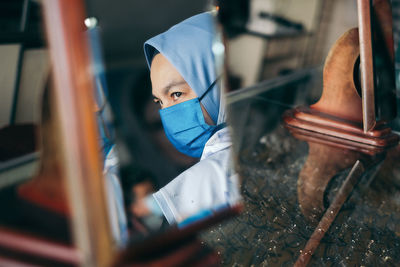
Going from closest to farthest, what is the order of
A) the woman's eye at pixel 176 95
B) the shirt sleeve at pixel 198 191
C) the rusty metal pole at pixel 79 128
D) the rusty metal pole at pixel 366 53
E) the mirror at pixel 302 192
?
the rusty metal pole at pixel 79 128 → the shirt sleeve at pixel 198 191 → the woman's eye at pixel 176 95 → the rusty metal pole at pixel 366 53 → the mirror at pixel 302 192

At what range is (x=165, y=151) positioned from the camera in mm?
562

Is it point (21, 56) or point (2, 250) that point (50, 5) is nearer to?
point (2, 250)

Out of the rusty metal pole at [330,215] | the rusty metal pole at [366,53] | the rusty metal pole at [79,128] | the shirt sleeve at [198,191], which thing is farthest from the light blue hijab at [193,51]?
the rusty metal pole at [330,215]

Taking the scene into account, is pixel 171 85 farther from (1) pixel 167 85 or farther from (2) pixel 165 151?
(2) pixel 165 151

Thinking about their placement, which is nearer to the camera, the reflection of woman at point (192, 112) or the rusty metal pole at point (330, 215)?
the reflection of woman at point (192, 112)

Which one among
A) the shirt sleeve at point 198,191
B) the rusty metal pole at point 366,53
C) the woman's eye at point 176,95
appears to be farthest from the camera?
the rusty metal pole at point 366,53

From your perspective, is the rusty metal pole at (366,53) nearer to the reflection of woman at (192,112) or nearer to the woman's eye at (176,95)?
the reflection of woman at (192,112)

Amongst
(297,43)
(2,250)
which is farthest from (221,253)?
(297,43)

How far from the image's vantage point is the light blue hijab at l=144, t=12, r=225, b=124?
0.59m

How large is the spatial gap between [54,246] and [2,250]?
94 mm

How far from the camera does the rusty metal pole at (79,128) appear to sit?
34 centimetres

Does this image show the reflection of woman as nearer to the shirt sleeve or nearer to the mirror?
the shirt sleeve

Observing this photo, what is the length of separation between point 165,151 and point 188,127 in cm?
12

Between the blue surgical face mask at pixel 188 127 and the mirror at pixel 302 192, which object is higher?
the blue surgical face mask at pixel 188 127
